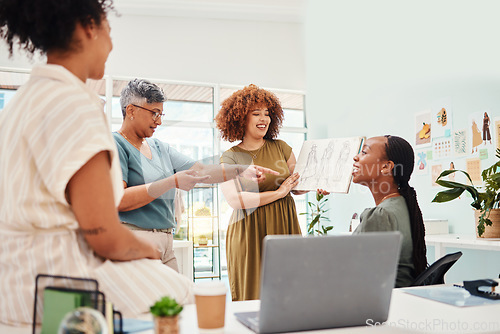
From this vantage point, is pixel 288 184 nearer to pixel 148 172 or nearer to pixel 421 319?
pixel 148 172

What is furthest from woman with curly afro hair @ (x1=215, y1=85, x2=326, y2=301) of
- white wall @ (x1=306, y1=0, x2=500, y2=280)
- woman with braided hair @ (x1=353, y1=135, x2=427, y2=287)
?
white wall @ (x1=306, y1=0, x2=500, y2=280)

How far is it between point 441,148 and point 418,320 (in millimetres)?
3329

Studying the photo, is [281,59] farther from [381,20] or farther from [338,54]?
[381,20]

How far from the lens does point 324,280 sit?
0.89 metres

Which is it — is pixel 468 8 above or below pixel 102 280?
above

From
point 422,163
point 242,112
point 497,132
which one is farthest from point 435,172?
point 242,112

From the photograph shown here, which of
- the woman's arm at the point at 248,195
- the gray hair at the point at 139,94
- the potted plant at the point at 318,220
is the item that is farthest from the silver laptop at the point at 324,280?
the potted plant at the point at 318,220

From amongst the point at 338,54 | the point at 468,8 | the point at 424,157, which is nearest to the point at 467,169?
the point at 424,157

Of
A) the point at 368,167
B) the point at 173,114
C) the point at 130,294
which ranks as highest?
the point at 173,114

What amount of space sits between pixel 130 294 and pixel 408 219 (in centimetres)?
118

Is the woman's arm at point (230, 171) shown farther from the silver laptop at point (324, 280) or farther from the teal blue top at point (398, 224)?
the silver laptop at point (324, 280)

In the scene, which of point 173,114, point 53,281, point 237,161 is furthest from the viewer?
point 173,114

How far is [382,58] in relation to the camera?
491cm

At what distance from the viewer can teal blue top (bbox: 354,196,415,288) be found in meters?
1.62
